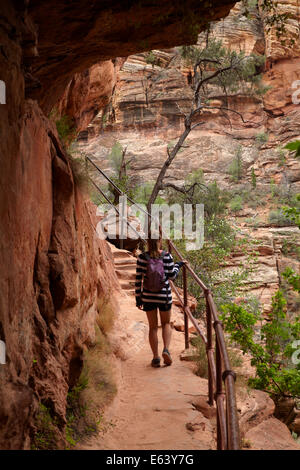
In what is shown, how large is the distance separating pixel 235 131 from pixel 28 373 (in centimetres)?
3052

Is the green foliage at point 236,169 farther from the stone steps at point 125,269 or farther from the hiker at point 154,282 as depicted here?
the hiker at point 154,282

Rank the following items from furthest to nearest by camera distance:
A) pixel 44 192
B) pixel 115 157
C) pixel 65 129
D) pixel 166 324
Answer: pixel 115 157 → pixel 65 129 → pixel 166 324 → pixel 44 192

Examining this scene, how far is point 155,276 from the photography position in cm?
507

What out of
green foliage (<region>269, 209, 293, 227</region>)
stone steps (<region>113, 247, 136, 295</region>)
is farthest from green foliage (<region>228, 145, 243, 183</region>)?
stone steps (<region>113, 247, 136, 295</region>)

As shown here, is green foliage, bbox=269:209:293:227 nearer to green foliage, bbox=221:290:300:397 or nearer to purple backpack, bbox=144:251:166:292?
green foliage, bbox=221:290:300:397

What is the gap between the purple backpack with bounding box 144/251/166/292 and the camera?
5.08 m

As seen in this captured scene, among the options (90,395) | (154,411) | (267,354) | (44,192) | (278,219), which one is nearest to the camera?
(44,192)

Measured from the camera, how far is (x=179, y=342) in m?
7.11

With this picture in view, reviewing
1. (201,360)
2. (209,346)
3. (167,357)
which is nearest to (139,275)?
(167,357)

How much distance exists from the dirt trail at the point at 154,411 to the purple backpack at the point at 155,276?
1117 mm

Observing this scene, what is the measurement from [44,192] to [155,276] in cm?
173

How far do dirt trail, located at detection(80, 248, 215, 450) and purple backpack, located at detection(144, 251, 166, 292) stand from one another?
1117 millimetres

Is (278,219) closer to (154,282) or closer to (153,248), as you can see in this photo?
(153,248)

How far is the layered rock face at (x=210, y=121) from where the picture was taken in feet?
95.0
